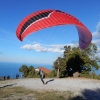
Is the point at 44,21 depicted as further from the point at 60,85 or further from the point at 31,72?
the point at 31,72

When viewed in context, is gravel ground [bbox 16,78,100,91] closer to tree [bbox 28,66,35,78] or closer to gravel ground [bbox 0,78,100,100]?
gravel ground [bbox 0,78,100,100]

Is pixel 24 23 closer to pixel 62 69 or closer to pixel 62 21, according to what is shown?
pixel 62 21

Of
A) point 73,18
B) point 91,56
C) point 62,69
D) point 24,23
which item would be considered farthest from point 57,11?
point 91,56

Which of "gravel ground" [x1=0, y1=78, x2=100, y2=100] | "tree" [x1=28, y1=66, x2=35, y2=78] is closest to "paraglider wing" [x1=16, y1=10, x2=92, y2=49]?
"gravel ground" [x1=0, y1=78, x2=100, y2=100]

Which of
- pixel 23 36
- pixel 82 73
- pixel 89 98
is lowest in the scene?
pixel 89 98

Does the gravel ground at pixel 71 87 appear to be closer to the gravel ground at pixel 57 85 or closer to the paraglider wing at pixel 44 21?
the gravel ground at pixel 57 85

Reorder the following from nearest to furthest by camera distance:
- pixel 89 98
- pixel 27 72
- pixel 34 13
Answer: pixel 34 13 → pixel 89 98 → pixel 27 72

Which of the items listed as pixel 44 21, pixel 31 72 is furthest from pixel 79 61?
pixel 44 21

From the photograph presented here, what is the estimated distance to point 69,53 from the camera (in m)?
27.0

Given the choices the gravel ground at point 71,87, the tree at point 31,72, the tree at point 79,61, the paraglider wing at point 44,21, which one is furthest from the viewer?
the tree at point 31,72

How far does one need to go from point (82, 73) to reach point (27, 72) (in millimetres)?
12130

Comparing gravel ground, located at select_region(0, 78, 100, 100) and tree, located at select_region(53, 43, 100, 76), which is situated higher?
tree, located at select_region(53, 43, 100, 76)

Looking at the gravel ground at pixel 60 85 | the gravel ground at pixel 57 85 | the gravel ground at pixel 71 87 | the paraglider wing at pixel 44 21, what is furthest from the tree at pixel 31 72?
the paraglider wing at pixel 44 21

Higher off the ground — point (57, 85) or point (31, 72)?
point (31, 72)
